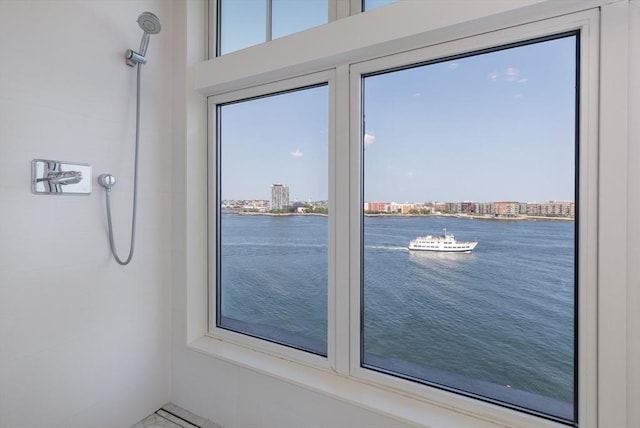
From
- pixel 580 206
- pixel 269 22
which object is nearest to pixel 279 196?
pixel 269 22

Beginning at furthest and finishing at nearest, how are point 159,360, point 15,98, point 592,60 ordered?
1. point 159,360
2. point 15,98
3. point 592,60

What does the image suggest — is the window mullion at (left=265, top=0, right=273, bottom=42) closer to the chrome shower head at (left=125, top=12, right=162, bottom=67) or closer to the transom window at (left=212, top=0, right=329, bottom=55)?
the transom window at (left=212, top=0, right=329, bottom=55)

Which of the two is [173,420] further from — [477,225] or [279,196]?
[477,225]

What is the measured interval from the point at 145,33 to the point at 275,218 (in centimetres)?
100

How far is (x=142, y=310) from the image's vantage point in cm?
160

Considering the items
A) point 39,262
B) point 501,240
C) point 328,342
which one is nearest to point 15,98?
point 39,262

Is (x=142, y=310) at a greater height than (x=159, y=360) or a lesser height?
greater

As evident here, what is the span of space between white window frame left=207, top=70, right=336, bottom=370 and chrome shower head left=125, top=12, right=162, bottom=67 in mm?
366

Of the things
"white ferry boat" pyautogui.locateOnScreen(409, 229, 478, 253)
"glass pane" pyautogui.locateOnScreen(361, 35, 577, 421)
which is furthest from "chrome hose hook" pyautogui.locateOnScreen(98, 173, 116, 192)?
"white ferry boat" pyautogui.locateOnScreen(409, 229, 478, 253)

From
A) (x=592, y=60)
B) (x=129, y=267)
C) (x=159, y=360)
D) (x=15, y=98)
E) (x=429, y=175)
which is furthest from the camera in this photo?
(x=159, y=360)

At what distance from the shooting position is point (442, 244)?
1.25 meters

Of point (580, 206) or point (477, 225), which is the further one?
point (477, 225)

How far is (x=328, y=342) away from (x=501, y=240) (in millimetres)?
839

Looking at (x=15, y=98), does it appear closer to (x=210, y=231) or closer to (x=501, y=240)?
(x=210, y=231)
